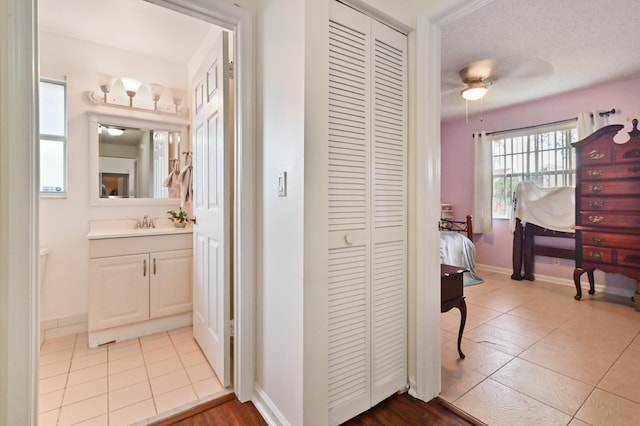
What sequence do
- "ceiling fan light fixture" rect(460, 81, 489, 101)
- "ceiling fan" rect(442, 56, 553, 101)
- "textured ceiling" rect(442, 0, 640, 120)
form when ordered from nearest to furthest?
1. "textured ceiling" rect(442, 0, 640, 120)
2. "ceiling fan" rect(442, 56, 553, 101)
3. "ceiling fan light fixture" rect(460, 81, 489, 101)

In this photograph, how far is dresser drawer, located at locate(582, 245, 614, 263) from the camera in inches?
120

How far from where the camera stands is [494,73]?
3246 mm

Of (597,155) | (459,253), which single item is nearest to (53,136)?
(459,253)

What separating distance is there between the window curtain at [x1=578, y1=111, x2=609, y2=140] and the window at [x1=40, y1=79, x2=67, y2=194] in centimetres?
552

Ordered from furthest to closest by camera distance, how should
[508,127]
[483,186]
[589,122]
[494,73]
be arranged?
[483,186]
[508,127]
[589,122]
[494,73]

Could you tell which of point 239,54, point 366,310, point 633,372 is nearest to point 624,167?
point 633,372

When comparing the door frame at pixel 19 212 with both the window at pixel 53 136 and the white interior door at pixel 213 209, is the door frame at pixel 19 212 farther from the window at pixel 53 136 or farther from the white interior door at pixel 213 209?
the window at pixel 53 136

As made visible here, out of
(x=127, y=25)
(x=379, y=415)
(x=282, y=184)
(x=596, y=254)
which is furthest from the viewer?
(x=596, y=254)

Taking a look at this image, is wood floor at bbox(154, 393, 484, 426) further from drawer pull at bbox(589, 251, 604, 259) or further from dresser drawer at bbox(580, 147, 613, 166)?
dresser drawer at bbox(580, 147, 613, 166)

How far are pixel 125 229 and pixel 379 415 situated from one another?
255 cm

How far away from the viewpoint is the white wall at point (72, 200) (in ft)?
7.97

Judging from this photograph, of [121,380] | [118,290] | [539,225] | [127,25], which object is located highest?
[127,25]

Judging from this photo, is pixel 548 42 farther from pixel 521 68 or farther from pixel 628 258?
pixel 628 258

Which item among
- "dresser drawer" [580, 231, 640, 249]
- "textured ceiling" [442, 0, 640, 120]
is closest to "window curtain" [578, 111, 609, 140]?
"textured ceiling" [442, 0, 640, 120]
